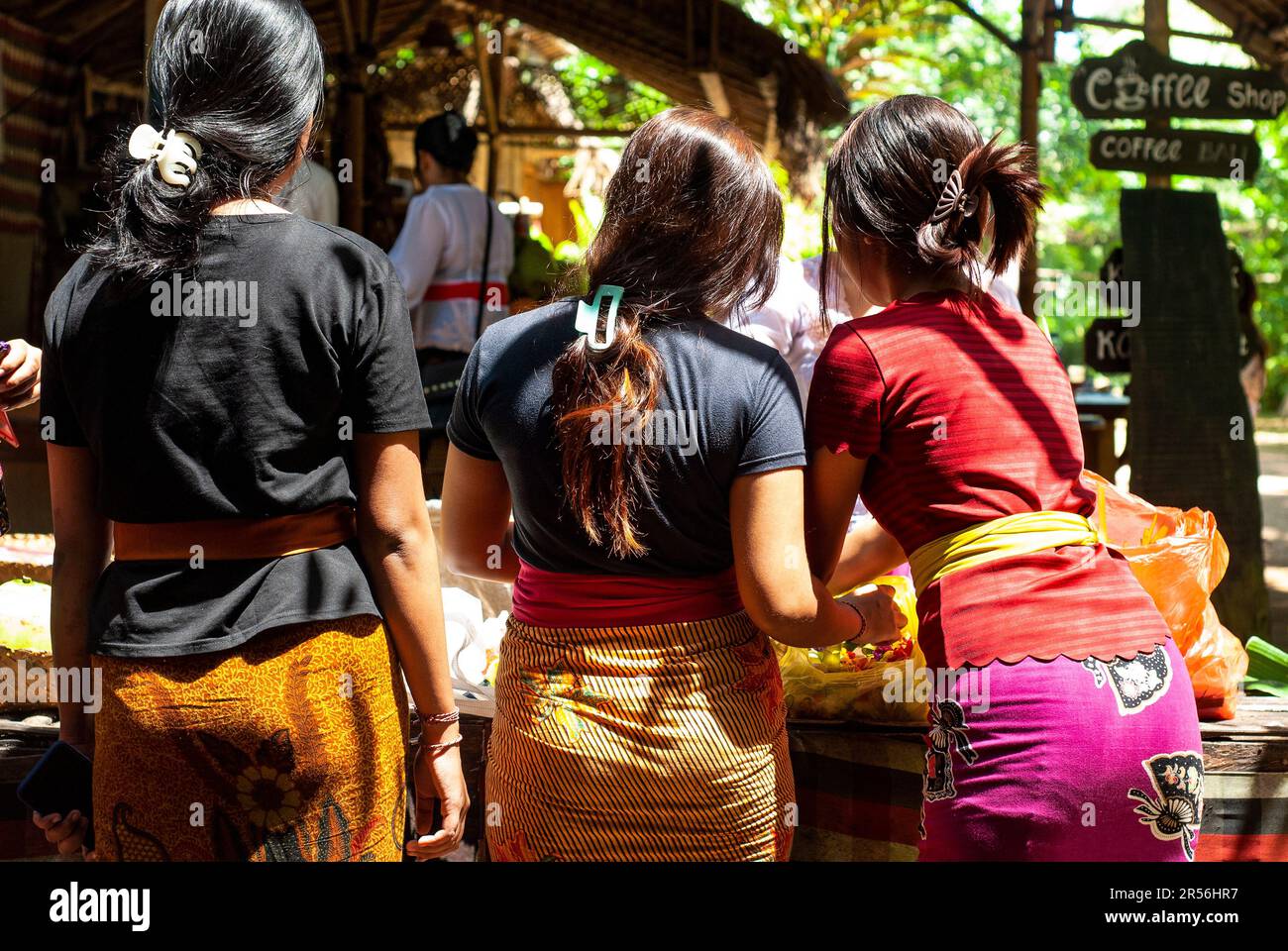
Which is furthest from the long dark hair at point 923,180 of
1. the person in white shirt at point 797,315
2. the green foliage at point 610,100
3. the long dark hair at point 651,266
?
the green foliage at point 610,100

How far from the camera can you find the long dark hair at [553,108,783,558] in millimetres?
1712

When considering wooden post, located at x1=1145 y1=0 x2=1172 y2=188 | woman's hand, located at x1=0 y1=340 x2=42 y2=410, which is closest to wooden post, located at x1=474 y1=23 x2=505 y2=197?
wooden post, located at x1=1145 y1=0 x2=1172 y2=188

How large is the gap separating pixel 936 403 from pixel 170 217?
1.06 meters

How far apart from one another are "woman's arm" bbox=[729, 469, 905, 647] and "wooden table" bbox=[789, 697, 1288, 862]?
87 centimetres

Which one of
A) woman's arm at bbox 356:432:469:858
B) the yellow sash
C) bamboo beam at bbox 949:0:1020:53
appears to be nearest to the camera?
woman's arm at bbox 356:432:469:858

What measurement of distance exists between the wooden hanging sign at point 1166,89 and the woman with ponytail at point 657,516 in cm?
353

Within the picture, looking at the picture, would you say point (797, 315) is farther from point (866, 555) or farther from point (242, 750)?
point (242, 750)

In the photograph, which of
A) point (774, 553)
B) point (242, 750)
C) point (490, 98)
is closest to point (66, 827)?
point (242, 750)

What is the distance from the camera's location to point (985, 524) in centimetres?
179

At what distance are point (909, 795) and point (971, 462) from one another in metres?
1.02

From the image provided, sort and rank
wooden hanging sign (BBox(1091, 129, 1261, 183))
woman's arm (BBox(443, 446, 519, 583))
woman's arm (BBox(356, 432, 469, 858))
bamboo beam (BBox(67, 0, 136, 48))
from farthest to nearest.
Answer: bamboo beam (BBox(67, 0, 136, 48)) < wooden hanging sign (BBox(1091, 129, 1261, 183)) < woman's arm (BBox(443, 446, 519, 583)) < woman's arm (BBox(356, 432, 469, 858))

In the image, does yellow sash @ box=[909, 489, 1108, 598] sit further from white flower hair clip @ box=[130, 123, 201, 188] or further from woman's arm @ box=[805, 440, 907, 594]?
white flower hair clip @ box=[130, 123, 201, 188]

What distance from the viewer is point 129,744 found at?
1.61 m
